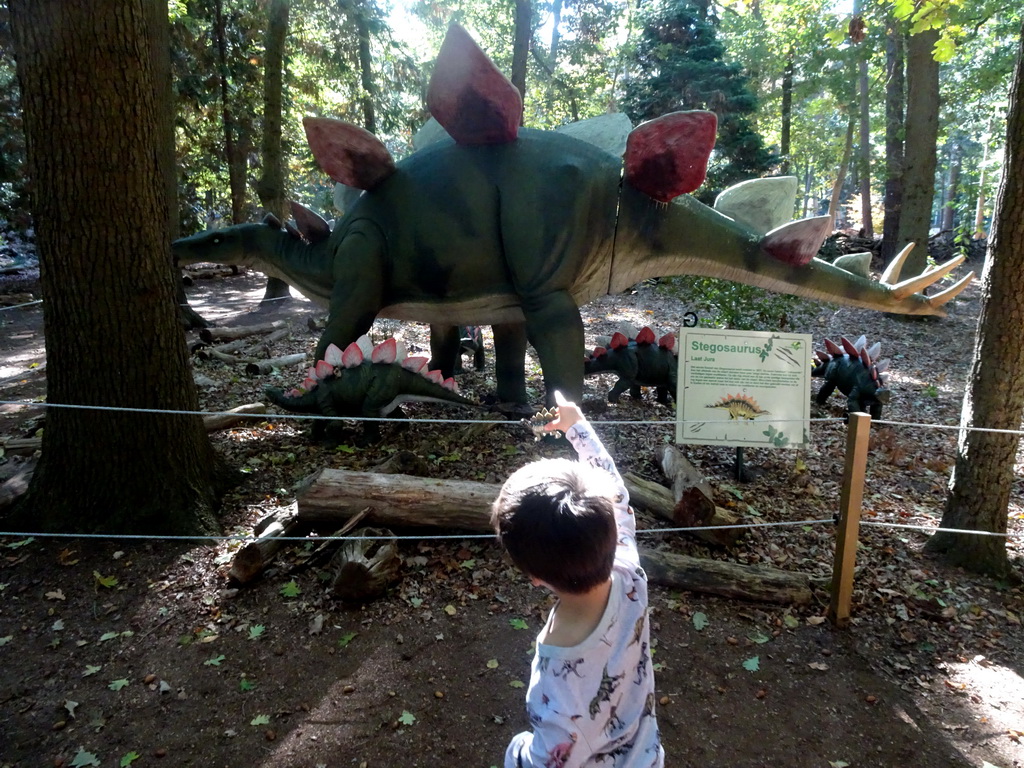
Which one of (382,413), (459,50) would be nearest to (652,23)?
(459,50)

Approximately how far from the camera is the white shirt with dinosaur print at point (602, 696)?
51.3 inches

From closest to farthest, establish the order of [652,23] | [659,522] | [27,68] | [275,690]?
[275,690] → [27,68] → [659,522] → [652,23]

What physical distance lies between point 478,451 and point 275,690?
2.13 meters

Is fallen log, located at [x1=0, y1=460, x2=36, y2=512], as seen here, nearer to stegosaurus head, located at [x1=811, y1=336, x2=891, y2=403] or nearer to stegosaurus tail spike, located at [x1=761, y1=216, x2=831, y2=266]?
stegosaurus tail spike, located at [x1=761, y1=216, x2=831, y2=266]

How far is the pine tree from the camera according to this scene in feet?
40.6

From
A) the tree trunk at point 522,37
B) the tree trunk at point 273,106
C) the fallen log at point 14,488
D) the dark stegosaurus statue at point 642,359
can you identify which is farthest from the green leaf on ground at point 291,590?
the tree trunk at point 522,37

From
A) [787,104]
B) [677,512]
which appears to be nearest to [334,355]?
[677,512]

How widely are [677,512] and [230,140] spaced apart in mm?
14621

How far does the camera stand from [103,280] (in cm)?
312

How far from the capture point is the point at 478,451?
175 inches

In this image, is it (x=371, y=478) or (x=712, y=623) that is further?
(x=371, y=478)

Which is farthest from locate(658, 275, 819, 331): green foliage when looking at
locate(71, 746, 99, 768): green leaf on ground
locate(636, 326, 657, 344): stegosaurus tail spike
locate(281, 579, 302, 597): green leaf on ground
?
locate(71, 746, 99, 768): green leaf on ground

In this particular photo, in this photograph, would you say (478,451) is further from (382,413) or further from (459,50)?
(459,50)

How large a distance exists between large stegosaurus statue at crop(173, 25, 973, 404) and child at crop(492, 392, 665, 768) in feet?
8.84
